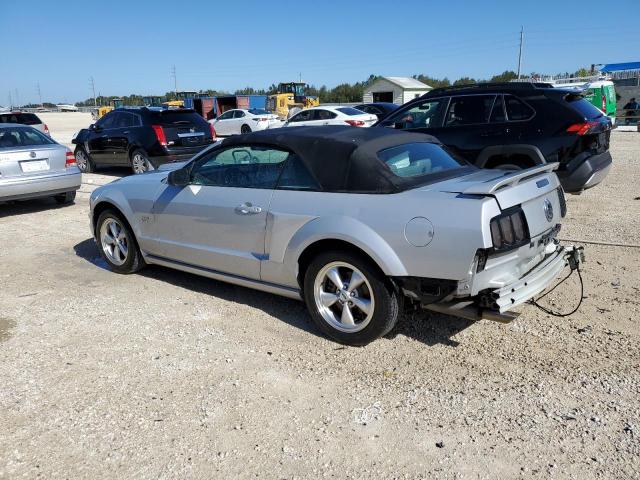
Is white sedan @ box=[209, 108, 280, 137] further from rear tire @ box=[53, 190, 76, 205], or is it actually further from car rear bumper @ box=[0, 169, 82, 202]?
car rear bumper @ box=[0, 169, 82, 202]

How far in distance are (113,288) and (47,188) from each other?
4.37 metres

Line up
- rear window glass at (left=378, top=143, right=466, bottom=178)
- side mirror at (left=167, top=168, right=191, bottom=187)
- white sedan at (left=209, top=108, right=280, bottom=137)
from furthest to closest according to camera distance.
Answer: white sedan at (left=209, top=108, right=280, bottom=137) → side mirror at (left=167, top=168, right=191, bottom=187) → rear window glass at (left=378, top=143, right=466, bottom=178)

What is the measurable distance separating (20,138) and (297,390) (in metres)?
7.78

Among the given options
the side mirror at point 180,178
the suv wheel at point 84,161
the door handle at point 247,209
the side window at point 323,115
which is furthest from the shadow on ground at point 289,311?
the side window at point 323,115

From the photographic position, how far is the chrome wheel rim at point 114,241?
5.71 meters

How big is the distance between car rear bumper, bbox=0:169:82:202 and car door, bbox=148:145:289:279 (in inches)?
177

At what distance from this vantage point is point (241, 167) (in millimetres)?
4652

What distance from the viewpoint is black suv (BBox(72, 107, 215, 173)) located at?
39.1ft

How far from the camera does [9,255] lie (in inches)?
265

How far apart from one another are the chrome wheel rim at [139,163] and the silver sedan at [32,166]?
2.87 m

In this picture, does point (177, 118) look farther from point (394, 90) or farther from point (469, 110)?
point (394, 90)

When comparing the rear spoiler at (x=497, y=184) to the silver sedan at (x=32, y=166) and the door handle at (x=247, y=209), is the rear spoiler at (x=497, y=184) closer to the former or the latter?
the door handle at (x=247, y=209)

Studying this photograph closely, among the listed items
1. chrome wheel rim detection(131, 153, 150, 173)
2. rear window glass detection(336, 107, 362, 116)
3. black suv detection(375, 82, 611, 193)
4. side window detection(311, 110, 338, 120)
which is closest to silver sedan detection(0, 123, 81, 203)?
chrome wheel rim detection(131, 153, 150, 173)

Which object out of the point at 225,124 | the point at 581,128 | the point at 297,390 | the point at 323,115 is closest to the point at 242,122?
the point at 225,124
